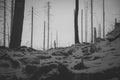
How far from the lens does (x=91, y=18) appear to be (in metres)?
21.9

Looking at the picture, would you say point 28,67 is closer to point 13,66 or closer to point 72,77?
point 13,66

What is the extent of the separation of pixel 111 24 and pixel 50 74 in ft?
102

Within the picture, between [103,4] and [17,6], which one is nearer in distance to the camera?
[17,6]

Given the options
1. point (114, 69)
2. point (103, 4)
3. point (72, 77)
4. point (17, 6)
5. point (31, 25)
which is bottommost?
point (72, 77)

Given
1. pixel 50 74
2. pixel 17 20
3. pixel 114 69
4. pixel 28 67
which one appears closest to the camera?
pixel 114 69

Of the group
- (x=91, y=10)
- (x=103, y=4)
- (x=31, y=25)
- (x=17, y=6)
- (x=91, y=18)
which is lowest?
(x=17, y=6)

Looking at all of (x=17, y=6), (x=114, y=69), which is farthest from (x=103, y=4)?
(x=114, y=69)

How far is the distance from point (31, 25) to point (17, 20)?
1600 cm

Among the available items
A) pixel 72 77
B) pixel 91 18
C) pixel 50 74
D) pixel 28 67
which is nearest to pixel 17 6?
pixel 28 67

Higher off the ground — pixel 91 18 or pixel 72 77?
pixel 91 18

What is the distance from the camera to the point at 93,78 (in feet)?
9.69

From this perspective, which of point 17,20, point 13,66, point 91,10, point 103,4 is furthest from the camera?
point 103,4

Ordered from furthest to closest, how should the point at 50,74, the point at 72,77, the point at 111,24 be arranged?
1. the point at 111,24
2. the point at 50,74
3. the point at 72,77

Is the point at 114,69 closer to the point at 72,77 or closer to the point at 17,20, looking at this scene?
the point at 72,77
